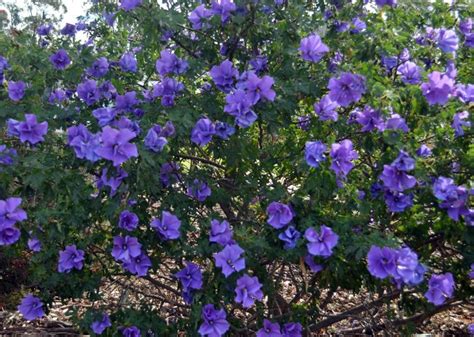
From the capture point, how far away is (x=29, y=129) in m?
2.12

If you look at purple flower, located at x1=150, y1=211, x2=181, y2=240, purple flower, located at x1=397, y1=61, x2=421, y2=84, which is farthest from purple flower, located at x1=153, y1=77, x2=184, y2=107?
purple flower, located at x1=397, y1=61, x2=421, y2=84

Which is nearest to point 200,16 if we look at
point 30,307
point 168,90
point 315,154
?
point 168,90

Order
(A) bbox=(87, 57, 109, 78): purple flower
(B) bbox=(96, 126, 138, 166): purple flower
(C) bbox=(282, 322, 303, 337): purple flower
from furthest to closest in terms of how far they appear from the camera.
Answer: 1. (A) bbox=(87, 57, 109, 78): purple flower
2. (C) bbox=(282, 322, 303, 337): purple flower
3. (B) bbox=(96, 126, 138, 166): purple flower

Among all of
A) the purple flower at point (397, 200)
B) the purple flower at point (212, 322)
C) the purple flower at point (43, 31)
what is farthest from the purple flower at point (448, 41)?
the purple flower at point (43, 31)

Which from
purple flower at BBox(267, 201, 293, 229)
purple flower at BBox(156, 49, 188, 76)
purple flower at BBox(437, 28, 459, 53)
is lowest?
purple flower at BBox(267, 201, 293, 229)

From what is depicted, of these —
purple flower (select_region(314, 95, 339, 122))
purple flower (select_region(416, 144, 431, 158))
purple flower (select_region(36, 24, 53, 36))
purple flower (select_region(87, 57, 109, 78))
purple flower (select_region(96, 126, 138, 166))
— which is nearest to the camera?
purple flower (select_region(96, 126, 138, 166))

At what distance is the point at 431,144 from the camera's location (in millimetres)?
2340

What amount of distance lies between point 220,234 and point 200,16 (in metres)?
0.90

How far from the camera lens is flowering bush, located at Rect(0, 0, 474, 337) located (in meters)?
2.04

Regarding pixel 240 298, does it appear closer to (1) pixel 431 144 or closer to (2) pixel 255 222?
(2) pixel 255 222

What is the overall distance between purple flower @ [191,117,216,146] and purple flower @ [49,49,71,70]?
726 mm

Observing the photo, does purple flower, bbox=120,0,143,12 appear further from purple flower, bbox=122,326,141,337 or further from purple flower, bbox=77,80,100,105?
purple flower, bbox=122,326,141,337

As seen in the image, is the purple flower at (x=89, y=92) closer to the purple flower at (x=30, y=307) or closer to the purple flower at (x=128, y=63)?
the purple flower at (x=128, y=63)

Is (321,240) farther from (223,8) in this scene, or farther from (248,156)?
(223,8)
